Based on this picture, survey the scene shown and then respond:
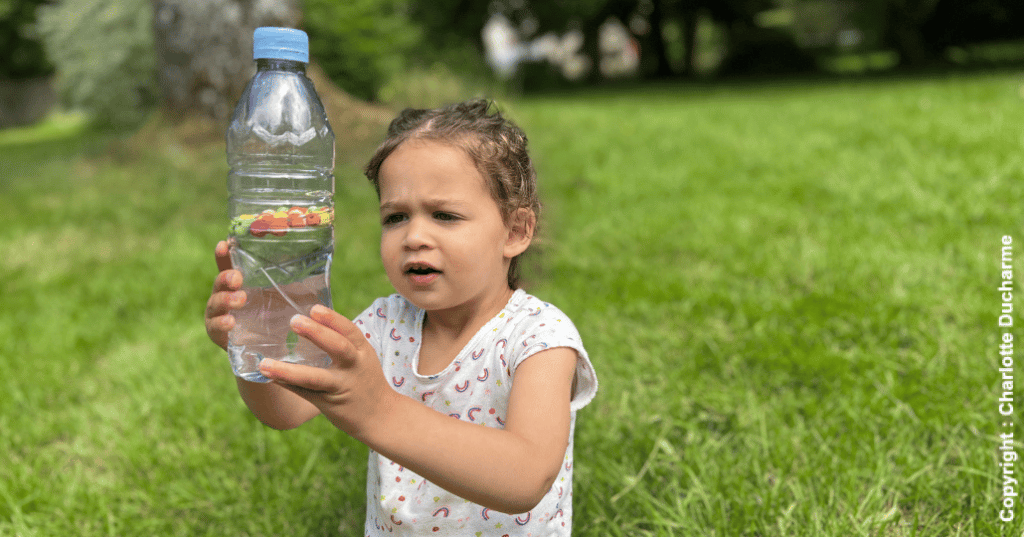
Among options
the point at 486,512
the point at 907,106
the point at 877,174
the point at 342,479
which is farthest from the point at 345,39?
the point at 486,512

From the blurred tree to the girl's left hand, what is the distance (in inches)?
1199

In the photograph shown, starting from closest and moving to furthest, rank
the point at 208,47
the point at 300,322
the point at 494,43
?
the point at 300,322 < the point at 208,47 < the point at 494,43

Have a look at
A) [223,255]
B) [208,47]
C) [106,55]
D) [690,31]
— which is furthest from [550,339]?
[690,31]

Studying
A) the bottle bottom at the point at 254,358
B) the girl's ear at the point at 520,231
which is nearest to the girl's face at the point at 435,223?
the girl's ear at the point at 520,231

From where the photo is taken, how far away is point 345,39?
12422 mm

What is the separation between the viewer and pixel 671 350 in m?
3.29

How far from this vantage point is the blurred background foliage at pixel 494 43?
12.5 meters

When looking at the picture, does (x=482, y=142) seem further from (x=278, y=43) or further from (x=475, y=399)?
(x=475, y=399)

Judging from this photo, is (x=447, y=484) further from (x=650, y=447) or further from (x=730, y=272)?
(x=730, y=272)

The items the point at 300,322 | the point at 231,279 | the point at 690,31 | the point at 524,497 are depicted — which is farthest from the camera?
the point at 690,31

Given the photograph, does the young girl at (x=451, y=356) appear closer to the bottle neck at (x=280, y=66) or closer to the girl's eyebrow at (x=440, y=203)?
the girl's eyebrow at (x=440, y=203)

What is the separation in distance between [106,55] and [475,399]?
16917 mm

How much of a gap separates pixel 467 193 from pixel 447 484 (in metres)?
0.60

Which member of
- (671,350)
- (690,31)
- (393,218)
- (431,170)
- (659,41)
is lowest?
(671,350)
